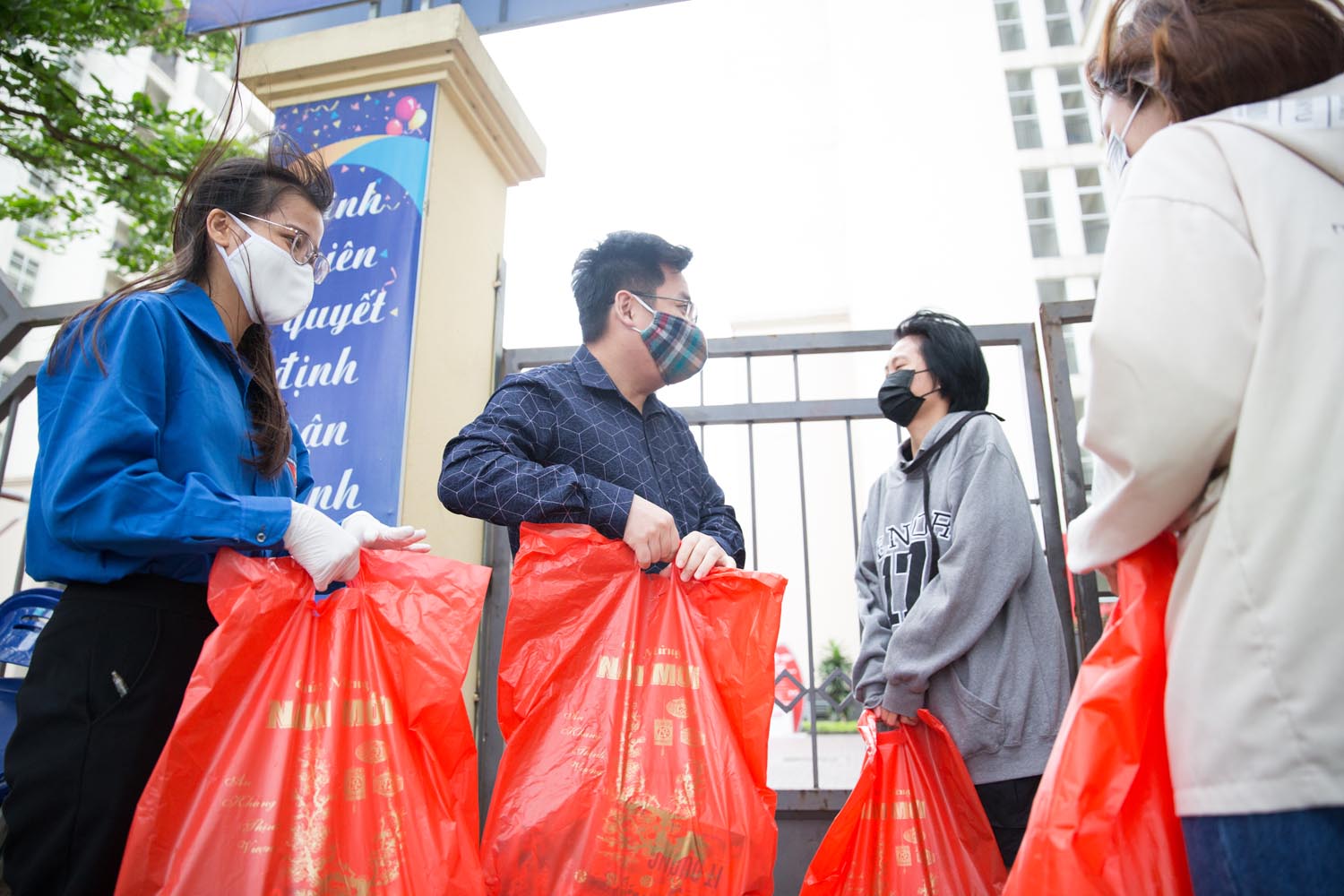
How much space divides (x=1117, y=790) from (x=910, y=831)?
97 cm

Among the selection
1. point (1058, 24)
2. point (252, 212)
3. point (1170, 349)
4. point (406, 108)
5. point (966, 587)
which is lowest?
point (966, 587)

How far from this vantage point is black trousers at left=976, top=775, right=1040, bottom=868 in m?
2.07

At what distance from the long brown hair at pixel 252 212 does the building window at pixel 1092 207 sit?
21.4 meters

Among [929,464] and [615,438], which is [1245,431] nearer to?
[615,438]

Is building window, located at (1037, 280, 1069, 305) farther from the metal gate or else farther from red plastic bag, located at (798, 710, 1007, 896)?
red plastic bag, located at (798, 710, 1007, 896)

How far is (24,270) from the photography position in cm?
1759

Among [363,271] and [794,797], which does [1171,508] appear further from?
[363,271]

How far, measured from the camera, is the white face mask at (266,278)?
182 cm

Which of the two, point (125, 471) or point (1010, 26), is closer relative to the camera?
point (125, 471)

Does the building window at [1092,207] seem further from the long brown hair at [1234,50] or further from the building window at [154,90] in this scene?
the building window at [154,90]

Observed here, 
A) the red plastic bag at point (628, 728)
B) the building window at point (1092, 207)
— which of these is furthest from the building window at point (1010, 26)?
the red plastic bag at point (628, 728)

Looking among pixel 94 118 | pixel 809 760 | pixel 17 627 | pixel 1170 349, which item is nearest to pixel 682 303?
pixel 1170 349

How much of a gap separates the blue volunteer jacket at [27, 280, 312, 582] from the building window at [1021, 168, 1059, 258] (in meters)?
21.3

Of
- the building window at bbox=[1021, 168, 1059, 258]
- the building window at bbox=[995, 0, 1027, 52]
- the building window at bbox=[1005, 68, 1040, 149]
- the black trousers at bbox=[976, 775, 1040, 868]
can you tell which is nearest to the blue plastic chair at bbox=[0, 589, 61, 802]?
the black trousers at bbox=[976, 775, 1040, 868]
